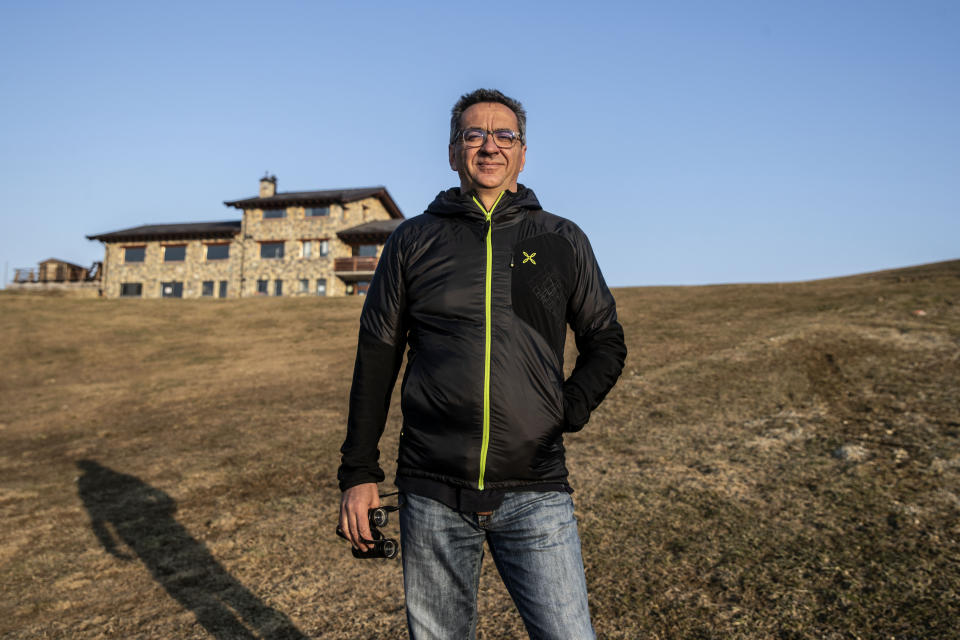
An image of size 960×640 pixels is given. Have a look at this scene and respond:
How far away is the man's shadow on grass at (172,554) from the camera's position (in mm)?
4801

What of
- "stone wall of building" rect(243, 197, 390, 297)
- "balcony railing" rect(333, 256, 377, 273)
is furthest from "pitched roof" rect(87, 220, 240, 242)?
"balcony railing" rect(333, 256, 377, 273)

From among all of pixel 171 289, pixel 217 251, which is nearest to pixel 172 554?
pixel 217 251

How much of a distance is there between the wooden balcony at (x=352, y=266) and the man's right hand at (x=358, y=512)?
39.9 metres

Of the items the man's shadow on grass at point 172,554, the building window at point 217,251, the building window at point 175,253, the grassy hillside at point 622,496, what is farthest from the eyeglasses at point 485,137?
the building window at point 175,253

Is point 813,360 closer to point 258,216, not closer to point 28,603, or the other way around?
point 28,603

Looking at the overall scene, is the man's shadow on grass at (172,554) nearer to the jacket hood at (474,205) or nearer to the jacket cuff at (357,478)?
the jacket cuff at (357,478)

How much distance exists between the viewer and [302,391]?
528 inches

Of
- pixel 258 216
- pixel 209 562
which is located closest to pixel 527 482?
pixel 209 562

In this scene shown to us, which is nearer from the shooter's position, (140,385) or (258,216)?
(140,385)

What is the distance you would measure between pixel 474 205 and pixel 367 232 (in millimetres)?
40036

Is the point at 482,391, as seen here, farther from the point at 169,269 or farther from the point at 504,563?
the point at 169,269

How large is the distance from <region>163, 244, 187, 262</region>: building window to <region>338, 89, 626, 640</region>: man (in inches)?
1870

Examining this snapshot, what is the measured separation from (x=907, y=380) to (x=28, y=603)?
1189 centimetres

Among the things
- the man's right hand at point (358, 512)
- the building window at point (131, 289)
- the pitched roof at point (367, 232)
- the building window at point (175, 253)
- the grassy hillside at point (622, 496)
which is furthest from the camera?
the building window at point (131, 289)
